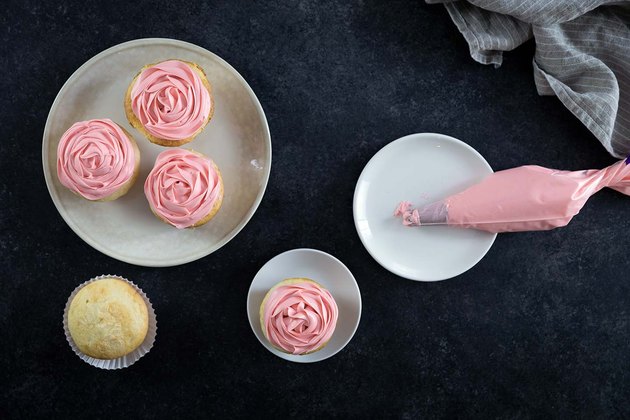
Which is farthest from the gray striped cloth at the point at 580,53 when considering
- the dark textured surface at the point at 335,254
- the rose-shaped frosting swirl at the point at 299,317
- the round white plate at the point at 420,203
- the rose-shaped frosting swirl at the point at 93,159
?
the rose-shaped frosting swirl at the point at 93,159

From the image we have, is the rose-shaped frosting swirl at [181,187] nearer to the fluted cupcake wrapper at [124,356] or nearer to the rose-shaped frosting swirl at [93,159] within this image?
the rose-shaped frosting swirl at [93,159]

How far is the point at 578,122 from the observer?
1789mm

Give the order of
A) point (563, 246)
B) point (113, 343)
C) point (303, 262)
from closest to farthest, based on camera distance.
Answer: point (113, 343) → point (303, 262) → point (563, 246)

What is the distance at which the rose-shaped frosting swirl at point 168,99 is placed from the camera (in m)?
1.48

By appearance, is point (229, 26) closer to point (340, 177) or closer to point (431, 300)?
point (340, 177)

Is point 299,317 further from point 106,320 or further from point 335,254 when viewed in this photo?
point 106,320

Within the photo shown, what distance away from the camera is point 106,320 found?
1.54 meters

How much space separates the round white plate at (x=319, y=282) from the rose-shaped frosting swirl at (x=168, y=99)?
17.5 inches

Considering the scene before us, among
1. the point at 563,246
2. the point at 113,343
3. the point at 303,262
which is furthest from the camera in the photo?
the point at 563,246

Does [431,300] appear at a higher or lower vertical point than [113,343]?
lower

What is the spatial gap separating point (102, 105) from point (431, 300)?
106 centimetres

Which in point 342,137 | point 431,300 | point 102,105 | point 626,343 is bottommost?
point 626,343

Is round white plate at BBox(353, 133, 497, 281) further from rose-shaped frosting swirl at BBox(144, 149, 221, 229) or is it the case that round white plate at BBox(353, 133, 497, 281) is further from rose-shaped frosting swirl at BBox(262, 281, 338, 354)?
rose-shaped frosting swirl at BBox(144, 149, 221, 229)

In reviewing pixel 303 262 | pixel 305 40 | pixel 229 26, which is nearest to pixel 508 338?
pixel 303 262
